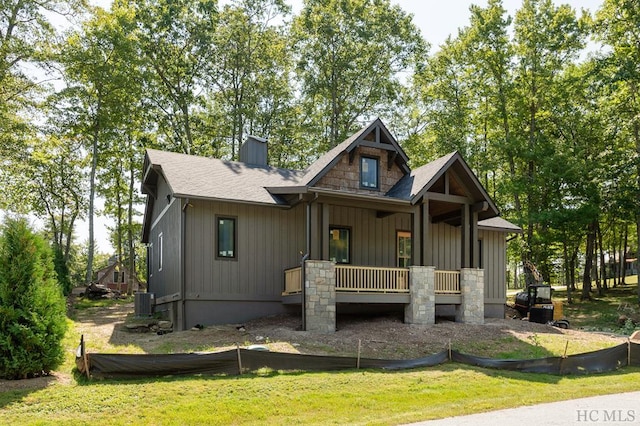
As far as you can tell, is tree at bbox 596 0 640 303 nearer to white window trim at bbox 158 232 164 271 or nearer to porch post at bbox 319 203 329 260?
porch post at bbox 319 203 329 260

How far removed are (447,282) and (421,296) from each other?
156 centimetres

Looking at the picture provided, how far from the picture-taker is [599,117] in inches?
1191

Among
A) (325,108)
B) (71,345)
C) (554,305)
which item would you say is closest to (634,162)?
(554,305)

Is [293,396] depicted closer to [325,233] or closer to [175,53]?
[325,233]

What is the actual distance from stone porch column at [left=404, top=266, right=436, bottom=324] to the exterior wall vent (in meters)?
8.51

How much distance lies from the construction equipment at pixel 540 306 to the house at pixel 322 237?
371 centimetres

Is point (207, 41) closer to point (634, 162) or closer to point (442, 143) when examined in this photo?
point (442, 143)

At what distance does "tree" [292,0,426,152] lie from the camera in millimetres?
32844

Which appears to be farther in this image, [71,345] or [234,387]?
[71,345]

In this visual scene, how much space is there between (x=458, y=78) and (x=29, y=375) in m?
30.9

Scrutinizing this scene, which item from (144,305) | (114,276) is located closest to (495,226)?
(144,305)

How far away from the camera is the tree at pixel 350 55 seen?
32844mm

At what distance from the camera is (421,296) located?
54.1 feet

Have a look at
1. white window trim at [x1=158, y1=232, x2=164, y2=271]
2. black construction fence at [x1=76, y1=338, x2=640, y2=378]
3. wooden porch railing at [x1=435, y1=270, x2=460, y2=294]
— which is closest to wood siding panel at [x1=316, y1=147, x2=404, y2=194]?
wooden porch railing at [x1=435, y1=270, x2=460, y2=294]
